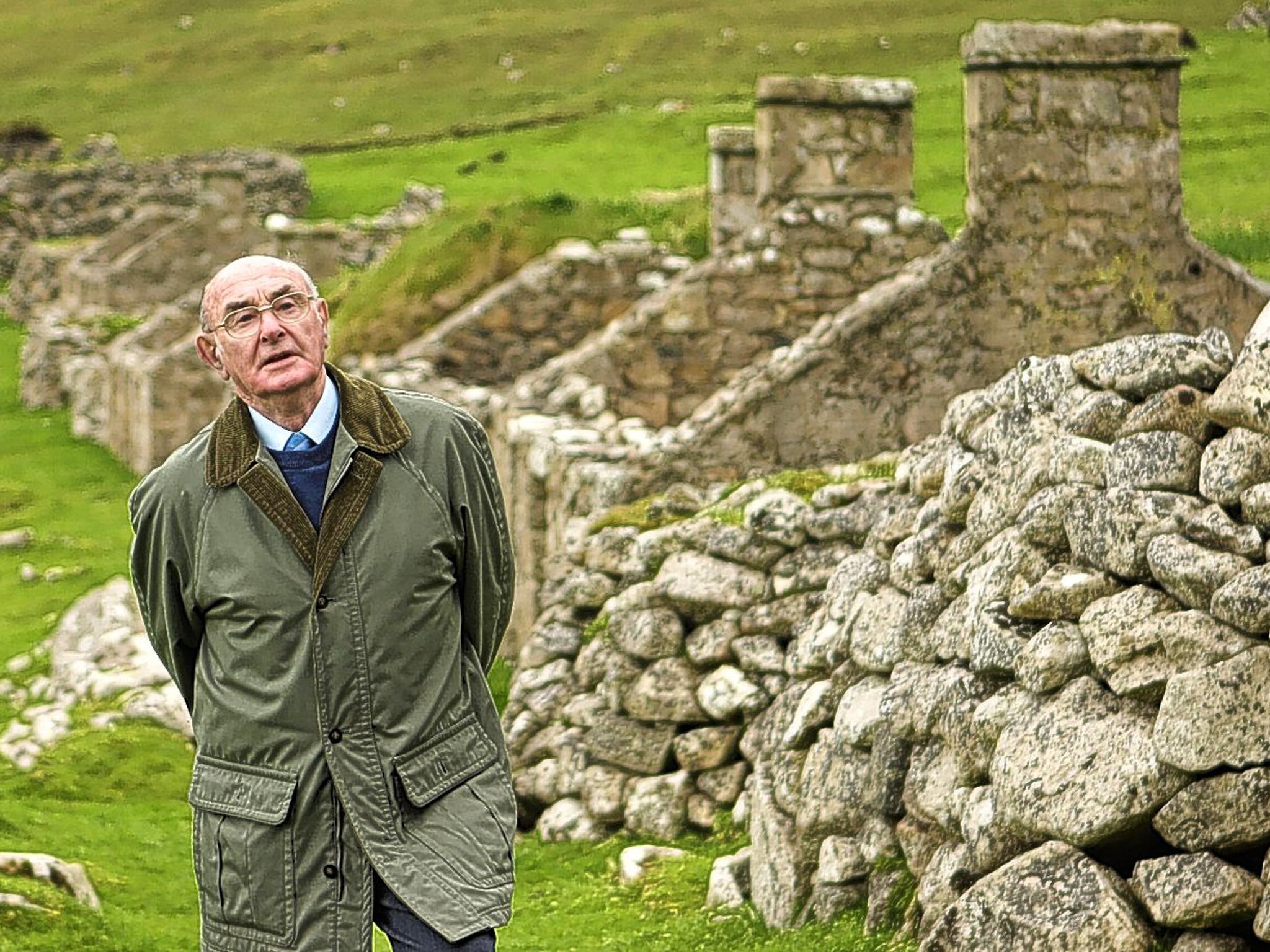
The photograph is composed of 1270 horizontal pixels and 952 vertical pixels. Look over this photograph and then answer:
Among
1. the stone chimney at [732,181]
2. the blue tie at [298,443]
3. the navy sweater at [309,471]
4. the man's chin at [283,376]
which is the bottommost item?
the stone chimney at [732,181]

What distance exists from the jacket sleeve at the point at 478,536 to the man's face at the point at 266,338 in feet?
1.35

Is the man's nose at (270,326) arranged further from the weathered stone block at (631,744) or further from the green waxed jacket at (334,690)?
the weathered stone block at (631,744)

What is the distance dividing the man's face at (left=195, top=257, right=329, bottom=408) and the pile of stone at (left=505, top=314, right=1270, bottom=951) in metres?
2.25

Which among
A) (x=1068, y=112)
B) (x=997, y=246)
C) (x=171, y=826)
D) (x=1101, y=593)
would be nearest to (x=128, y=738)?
(x=171, y=826)

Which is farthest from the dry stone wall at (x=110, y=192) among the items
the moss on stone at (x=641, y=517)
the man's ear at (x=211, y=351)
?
the man's ear at (x=211, y=351)

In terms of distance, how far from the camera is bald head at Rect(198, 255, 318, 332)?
5.13 metres

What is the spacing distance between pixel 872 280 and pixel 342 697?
1051cm

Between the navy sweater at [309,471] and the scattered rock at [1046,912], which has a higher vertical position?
the navy sweater at [309,471]

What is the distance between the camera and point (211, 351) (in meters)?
5.22

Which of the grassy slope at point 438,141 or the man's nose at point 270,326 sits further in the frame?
the grassy slope at point 438,141

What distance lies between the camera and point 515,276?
17703 mm

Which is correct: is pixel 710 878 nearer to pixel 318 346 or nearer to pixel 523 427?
pixel 318 346

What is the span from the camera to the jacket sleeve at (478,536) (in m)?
5.22

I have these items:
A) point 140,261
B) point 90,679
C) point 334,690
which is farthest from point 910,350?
point 140,261
